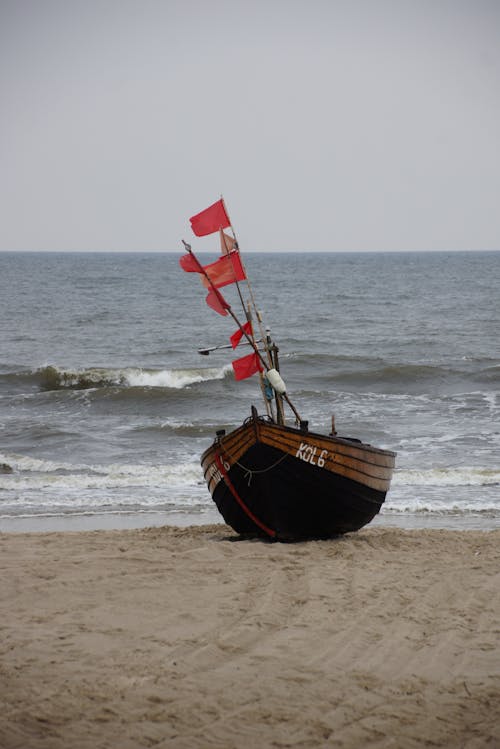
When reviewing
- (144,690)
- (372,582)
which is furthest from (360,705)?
(372,582)

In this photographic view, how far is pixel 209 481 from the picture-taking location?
10977 mm

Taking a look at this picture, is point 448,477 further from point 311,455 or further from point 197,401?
point 197,401

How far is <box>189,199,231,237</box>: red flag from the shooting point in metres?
9.98

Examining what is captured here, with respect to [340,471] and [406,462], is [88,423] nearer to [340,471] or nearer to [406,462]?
[406,462]

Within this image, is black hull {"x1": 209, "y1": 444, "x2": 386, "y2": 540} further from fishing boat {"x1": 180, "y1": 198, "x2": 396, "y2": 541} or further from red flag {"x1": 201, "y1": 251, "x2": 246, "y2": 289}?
red flag {"x1": 201, "y1": 251, "x2": 246, "y2": 289}

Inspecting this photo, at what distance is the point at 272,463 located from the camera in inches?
385

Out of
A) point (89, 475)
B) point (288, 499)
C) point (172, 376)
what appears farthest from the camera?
point (172, 376)

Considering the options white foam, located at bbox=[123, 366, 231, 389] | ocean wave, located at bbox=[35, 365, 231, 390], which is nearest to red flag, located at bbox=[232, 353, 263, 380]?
ocean wave, located at bbox=[35, 365, 231, 390]

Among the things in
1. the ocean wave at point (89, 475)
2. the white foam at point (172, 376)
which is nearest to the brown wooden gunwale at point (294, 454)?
the ocean wave at point (89, 475)

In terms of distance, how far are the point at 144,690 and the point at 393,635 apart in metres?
2.12

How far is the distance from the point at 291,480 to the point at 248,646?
334 cm

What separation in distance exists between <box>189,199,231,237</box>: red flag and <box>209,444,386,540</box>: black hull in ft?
8.00

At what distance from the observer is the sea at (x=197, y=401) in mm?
14336

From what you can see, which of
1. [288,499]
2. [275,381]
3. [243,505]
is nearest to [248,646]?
[288,499]
